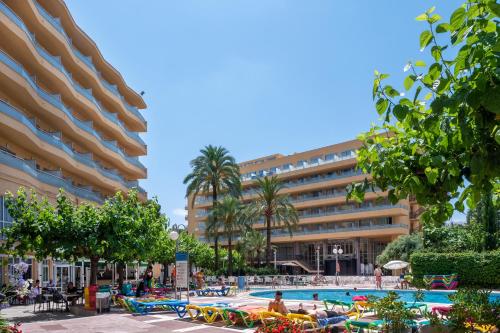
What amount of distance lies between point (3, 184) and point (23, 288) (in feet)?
70.0

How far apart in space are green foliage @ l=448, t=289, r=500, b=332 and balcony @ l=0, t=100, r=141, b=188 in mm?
25036

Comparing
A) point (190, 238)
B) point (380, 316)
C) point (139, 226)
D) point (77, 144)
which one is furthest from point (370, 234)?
point (380, 316)

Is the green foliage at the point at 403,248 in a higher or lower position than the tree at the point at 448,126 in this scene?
lower

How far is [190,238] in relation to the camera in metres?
53.1

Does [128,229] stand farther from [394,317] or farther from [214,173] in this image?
[214,173]

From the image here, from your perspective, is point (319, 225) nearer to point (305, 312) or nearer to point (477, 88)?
point (305, 312)

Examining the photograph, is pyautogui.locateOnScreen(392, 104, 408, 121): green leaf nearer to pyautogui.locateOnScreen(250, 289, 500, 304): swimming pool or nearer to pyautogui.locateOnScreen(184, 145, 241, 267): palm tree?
pyautogui.locateOnScreen(250, 289, 500, 304): swimming pool

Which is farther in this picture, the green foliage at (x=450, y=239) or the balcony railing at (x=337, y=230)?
the balcony railing at (x=337, y=230)

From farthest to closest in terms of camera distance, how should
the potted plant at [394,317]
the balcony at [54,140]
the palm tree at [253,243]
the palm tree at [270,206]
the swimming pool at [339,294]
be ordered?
1. the palm tree at [253,243]
2. the palm tree at [270,206]
3. the swimming pool at [339,294]
4. the balcony at [54,140]
5. the potted plant at [394,317]

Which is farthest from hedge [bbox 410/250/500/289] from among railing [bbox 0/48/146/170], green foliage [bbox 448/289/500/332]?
railing [bbox 0/48/146/170]

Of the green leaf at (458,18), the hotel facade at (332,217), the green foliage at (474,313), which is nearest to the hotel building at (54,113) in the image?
the green foliage at (474,313)

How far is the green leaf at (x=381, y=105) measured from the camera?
4.86m

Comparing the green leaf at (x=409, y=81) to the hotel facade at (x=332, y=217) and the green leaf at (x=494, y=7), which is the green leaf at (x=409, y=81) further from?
the hotel facade at (x=332, y=217)

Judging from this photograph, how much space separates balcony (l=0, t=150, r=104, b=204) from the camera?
26906 mm
